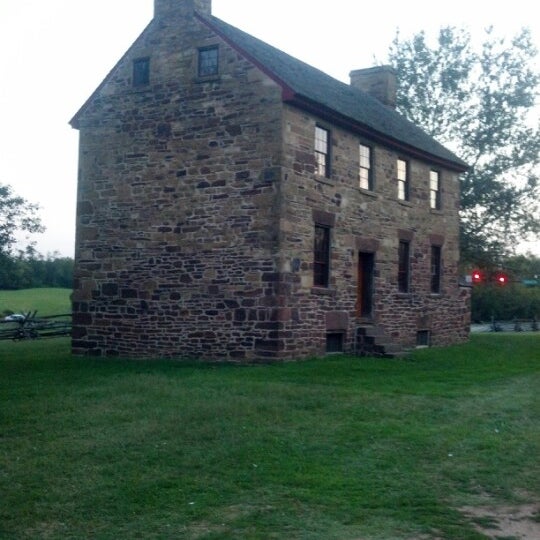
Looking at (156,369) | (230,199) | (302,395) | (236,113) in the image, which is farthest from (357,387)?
(236,113)

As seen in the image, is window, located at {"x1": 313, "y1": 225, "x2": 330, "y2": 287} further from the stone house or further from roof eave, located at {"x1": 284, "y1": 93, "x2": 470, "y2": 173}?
roof eave, located at {"x1": 284, "y1": 93, "x2": 470, "y2": 173}

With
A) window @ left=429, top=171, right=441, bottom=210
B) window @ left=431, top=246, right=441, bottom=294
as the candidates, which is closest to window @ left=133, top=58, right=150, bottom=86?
window @ left=429, top=171, right=441, bottom=210

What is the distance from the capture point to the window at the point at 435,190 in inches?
1102

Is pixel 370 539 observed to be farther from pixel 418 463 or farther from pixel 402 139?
pixel 402 139

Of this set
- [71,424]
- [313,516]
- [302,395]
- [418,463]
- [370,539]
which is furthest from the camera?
[302,395]

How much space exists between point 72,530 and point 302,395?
23.1ft

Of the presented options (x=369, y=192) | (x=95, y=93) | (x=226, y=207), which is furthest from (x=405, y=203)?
(x=95, y=93)

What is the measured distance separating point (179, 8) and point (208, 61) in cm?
179

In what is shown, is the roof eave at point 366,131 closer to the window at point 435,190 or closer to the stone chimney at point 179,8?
the window at point 435,190

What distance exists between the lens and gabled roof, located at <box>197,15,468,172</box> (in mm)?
20422

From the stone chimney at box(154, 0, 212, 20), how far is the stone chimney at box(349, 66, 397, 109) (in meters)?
11.0

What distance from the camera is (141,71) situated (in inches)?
886

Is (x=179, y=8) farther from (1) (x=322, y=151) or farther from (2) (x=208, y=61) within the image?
(1) (x=322, y=151)

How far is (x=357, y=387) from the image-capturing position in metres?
15.4
